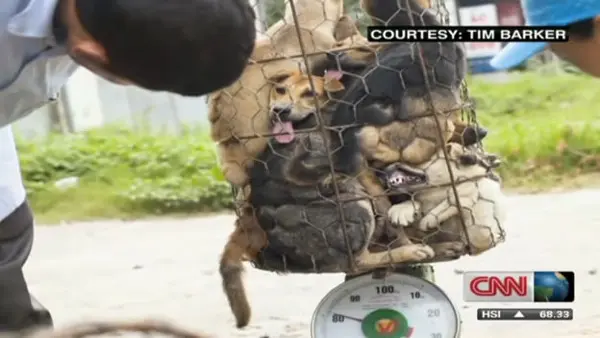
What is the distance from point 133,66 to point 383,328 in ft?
1.58

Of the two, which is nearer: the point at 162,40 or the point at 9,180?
the point at 162,40

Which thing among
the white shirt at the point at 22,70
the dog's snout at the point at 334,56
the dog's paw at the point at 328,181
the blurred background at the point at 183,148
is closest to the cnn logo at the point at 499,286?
the blurred background at the point at 183,148

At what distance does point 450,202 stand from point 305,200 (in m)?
0.19

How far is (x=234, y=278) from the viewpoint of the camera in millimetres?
1267

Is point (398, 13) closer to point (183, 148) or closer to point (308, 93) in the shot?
point (308, 93)

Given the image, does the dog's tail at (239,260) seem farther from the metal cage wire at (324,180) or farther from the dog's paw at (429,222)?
the dog's paw at (429,222)

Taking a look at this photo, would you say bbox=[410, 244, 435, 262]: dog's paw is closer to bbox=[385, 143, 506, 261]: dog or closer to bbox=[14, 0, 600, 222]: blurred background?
bbox=[385, 143, 506, 261]: dog

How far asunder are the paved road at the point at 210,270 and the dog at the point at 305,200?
0.16ft

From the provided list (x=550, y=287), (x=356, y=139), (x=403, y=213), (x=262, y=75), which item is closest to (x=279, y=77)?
(x=262, y=75)

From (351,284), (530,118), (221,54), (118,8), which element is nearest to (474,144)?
(530,118)

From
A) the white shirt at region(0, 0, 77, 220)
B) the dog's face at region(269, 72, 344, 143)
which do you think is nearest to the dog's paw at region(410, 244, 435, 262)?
the dog's face at region(269, 72, 344, 143)

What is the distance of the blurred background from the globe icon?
120 mm

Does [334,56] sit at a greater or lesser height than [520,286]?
greater

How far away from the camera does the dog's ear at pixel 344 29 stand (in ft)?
3.91
